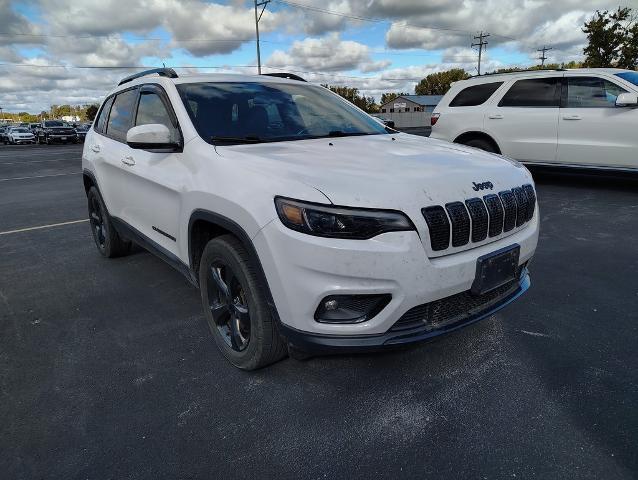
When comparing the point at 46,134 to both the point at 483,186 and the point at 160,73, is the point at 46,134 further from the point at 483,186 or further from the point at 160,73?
the point at 483,186

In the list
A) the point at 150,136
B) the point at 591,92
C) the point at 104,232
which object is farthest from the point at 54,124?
the point at 150,136

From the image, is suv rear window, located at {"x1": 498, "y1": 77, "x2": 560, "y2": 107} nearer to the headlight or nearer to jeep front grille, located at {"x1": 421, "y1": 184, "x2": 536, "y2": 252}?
jeep front grille, located at {"x1": 421, "y1": 184, "x2": 536, "y2": 252}

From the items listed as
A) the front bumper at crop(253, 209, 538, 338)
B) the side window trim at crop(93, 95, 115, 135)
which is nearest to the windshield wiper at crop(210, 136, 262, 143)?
the front bumper at crop(253, 209, 538, 338)

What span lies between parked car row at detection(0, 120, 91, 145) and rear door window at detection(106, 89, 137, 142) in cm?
3716

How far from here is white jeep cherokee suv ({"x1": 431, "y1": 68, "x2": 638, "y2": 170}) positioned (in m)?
7.13

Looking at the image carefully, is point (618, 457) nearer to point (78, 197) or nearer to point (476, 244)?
point (476, 244)

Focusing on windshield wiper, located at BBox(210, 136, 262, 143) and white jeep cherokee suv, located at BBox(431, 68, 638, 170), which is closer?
windshield wiper, located at BBox(210, 136, 262, 143)

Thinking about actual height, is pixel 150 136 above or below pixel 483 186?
above

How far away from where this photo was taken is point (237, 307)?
2615mm

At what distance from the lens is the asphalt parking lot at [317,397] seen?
2.01 m

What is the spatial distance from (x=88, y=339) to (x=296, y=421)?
1721 mm

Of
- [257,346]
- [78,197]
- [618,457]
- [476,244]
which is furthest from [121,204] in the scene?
[78,197]

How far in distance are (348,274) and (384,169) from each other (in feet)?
2.08

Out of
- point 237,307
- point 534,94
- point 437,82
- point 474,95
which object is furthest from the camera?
point 437,82
